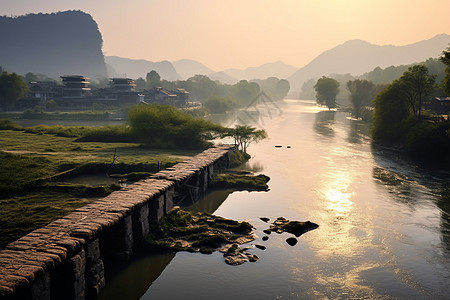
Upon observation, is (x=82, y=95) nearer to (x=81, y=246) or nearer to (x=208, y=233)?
(x=208, y=233)

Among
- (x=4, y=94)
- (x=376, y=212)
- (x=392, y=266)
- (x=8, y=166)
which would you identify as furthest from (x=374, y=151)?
(x=4, y=94)

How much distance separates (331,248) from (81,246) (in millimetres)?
13494

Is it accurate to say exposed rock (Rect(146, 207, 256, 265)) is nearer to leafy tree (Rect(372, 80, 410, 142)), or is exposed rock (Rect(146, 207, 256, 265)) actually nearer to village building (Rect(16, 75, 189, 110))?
leafy tree (Rect(372, 80, 410, 142))

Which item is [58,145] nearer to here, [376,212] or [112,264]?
[112,264]

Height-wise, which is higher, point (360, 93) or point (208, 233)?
point (360, 93)

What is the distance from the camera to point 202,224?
24.3 metres

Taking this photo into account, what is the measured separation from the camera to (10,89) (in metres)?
93.1

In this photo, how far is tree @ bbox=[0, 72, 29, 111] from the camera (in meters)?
92.6

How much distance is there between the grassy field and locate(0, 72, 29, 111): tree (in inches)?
1814

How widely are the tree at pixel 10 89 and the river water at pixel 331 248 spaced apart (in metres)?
75.7

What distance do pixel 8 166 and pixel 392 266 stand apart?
91.4 feet

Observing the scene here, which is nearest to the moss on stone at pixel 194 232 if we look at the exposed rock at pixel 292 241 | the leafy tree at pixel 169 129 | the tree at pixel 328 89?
the exposed rock at pixel 292 241

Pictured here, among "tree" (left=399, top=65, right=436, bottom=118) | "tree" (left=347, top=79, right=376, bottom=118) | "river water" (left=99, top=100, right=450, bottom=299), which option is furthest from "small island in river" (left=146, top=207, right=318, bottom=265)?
"tree" (left=347, top=79, right=376, bottom=118)

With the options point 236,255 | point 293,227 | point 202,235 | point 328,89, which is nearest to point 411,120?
point 293,227
